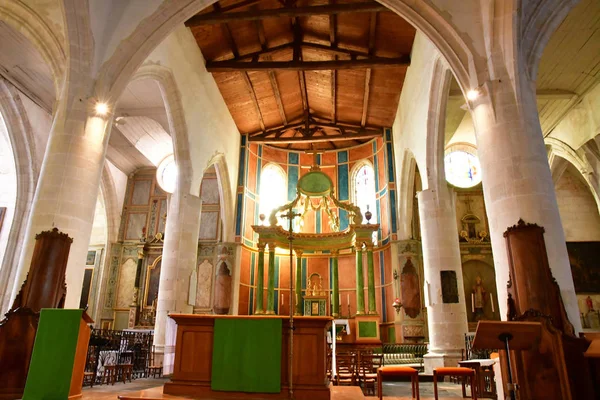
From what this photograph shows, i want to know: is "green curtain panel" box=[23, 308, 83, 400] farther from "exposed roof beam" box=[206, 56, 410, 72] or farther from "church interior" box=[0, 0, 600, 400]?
"exposed roof beam" box=[206, 56, 410, 72]

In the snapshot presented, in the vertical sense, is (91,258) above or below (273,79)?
below

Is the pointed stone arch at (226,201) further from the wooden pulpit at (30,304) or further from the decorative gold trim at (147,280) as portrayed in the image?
the wooden pulpit at (30,304)

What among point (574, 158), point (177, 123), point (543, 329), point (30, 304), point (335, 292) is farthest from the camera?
point (335, 292)

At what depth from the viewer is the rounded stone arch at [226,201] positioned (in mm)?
15125

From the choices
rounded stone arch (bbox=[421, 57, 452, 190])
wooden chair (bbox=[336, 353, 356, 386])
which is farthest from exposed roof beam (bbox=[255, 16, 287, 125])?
wooden chair (bbox=[336, 353, 356, 386])

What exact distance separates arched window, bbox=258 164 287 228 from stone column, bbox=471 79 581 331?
→ 37.5ft

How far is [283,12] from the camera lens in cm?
A: 1071

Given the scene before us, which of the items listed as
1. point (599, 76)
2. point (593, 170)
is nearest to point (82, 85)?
point (599, 76)

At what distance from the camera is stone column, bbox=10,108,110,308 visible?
22.5ft

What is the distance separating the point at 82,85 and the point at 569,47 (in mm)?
10405

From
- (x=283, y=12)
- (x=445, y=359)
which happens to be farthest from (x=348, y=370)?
(x=283, y=12)

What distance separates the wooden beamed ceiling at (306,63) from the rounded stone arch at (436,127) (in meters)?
2.26

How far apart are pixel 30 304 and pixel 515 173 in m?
7.17

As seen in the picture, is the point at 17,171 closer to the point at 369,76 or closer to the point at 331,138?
the point at 331,138
